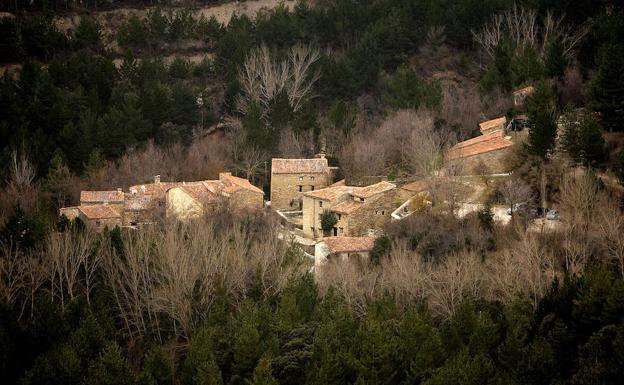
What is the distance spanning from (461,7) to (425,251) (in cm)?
2857

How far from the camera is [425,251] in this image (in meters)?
32.8

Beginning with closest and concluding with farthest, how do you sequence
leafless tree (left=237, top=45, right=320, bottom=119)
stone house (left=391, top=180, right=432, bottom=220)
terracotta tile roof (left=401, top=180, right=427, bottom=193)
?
stone house (left=391, top=180, right=432, bottom=220) → terracotta tile roof (left=401, top=180, right=427, bottom=193) → leafless tree (left=237, top=45, right=320, bottom=119)

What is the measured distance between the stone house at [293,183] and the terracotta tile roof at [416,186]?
521 centimetres

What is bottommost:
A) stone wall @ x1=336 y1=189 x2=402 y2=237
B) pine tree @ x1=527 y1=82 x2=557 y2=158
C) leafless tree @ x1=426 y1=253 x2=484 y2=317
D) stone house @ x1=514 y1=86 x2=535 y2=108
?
leafless tree @ x1=426 y1=253 x2=484 y2=317

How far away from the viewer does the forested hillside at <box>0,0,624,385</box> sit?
25.8 meters

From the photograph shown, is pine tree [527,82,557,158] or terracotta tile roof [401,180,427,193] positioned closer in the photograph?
pine tree [527,82,557,158]

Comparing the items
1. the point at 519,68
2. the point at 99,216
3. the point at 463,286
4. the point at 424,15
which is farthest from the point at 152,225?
the point at 424,15

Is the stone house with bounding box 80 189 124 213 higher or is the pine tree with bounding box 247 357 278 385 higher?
the stone house with bounding box 80 189 124 213

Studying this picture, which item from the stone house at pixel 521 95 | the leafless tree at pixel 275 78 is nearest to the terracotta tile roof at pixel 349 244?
the stone house at pixel 521 95

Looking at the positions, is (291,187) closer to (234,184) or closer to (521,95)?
(234,184)

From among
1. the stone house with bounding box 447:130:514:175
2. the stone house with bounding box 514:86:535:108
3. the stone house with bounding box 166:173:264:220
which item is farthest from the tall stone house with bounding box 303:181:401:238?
the stone house with bounding box 514:86:535:108

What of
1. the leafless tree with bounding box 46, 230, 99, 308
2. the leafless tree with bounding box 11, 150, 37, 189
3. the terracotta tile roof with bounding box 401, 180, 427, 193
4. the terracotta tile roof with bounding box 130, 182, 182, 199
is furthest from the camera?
the leafless tree with bounding box 11, 150, 37, 189

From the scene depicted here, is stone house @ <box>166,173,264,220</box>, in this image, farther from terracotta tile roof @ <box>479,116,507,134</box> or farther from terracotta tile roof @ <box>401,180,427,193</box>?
terracotta tile roof @ <box>479,116,507,134</box>

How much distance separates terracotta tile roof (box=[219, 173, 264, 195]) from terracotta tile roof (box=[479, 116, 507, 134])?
1110cm
